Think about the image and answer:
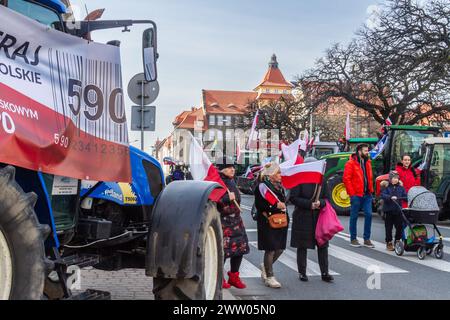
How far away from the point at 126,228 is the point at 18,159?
1916 mm

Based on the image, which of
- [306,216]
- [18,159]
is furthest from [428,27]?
[18,159]

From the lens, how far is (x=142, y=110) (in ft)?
36.6

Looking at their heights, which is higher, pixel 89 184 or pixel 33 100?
pixel 33 100

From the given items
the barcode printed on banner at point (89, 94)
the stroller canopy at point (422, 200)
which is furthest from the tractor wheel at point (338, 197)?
the barcode printed on banner at point (89, 94)

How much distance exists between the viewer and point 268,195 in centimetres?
705

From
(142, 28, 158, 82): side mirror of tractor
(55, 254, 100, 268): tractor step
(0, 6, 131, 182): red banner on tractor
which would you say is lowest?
(55, 254, 100, 268): tractor step

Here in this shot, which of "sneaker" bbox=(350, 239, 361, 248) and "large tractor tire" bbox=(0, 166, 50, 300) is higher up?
"large tractor tire" bbox=(0, 166, 50, 300)

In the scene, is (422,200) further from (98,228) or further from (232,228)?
(98,228)

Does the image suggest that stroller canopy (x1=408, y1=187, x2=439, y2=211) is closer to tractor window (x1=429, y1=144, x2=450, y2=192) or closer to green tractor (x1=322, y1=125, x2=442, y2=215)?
tractor window (x1=429, y1=144, x2=450, y2=192)

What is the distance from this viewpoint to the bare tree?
2533 cm

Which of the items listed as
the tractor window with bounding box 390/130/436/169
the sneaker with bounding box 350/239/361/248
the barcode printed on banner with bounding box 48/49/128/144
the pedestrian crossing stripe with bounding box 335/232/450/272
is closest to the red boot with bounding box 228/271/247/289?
the pedestrian crossing stripe with bounding box 335/232/450/272

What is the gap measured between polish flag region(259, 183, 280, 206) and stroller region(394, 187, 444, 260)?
3217mm

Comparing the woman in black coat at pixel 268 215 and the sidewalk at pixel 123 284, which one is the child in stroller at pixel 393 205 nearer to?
the woman in black coat at pixel 268 215
